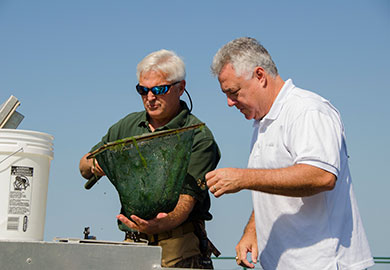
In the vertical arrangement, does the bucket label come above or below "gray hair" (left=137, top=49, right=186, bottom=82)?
below

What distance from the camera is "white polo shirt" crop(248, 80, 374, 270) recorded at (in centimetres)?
278

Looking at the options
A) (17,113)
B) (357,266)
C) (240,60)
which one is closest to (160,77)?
(240,60)

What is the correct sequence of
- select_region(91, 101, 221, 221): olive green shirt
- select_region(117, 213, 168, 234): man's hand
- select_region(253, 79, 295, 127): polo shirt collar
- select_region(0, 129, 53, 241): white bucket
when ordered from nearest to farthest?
select_region(0, 129, 53, 241): white bucket
select_region(117, 213, 168, 234): man's hand
select_region(253, 79, 295, 127): polo shirt collar
select_region(91, 101, 221, 221): olive green shirt

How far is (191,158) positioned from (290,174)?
44.8 inches

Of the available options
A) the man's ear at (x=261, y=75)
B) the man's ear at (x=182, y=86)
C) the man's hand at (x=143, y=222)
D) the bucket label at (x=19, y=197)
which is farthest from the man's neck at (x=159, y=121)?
the bucket label at (x=19, y=197)

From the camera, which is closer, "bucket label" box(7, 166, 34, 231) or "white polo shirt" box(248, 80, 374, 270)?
"bucket label" box(7, 166, 34, 231)

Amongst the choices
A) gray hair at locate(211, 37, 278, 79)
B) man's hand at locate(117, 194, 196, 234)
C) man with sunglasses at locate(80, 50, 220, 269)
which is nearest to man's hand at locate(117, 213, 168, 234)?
man's hand at locate(117, 194, 196, 234)

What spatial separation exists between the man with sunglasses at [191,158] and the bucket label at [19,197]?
3.01 feet

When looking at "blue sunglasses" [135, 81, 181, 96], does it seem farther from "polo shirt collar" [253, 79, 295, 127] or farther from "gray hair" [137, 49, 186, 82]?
"polo shirt collar" [253, 79, 295, 127]

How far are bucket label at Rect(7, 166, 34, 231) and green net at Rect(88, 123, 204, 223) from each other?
1.12 ft

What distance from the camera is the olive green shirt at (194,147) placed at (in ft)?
11.9

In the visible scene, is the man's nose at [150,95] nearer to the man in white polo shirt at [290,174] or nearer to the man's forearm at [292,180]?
the man in white polo shirt at [290,174]

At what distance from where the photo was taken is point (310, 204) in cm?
293

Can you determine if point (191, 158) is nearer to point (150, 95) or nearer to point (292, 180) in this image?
point (150, 95)
